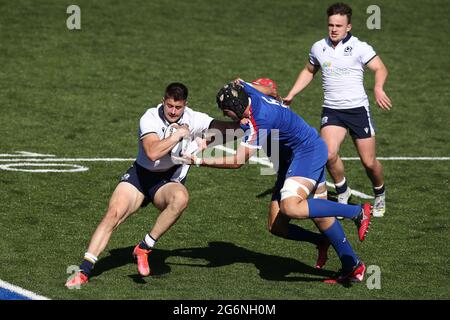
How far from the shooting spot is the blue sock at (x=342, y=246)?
11703 mm

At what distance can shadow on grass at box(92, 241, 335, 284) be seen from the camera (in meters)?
12.0

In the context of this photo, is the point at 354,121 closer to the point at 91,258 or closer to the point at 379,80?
the point at 379,80

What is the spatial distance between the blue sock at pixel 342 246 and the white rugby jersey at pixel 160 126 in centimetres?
182

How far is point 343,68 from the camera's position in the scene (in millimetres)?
14797

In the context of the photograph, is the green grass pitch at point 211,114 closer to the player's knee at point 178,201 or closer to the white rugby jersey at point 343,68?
the player's knee at point 178,201

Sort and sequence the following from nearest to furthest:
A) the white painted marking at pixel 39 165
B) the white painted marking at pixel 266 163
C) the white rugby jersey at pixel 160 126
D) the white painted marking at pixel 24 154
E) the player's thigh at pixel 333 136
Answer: the white rugby jersey at pixel 160 126 → the player's thigh at pixel 333 136 → the white painted marking at pixel 266 163 → the white painted marking at pixel 39 165 → the white painted marking at pixel 24 154

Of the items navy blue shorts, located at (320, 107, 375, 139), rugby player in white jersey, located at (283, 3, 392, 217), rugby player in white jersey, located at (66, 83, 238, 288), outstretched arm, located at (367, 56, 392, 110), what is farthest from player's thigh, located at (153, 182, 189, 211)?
navy blue shorts, located at (320, 107, 375, 139)

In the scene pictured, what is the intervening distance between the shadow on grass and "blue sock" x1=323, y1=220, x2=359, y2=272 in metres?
0.39

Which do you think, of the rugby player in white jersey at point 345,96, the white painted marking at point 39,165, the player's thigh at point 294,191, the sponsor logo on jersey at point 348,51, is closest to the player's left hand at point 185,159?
the player's thigh at point 294,191

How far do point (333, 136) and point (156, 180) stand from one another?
3.55 meters

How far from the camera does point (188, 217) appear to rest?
14.6 m

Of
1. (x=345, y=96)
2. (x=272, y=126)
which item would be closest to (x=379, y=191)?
(x=345, y=96)
